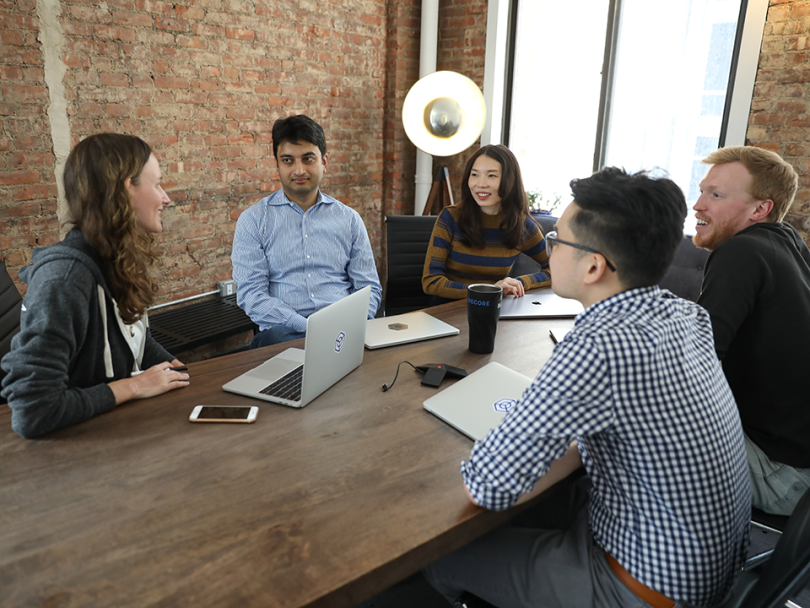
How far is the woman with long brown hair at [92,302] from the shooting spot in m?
1.24

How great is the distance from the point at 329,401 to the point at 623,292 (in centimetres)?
72

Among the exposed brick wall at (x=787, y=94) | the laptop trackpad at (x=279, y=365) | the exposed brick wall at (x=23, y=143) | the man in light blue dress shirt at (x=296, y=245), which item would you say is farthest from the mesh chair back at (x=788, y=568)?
the exposed brick wall at (x=23, y=143)

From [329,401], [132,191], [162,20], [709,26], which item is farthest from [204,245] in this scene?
[709,26]

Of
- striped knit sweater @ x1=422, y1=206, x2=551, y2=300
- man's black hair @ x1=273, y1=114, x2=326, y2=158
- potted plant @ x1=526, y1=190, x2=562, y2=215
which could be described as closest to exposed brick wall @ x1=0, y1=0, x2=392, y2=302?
man's black hair @ x1=273, y1=114, x2=326, y2=158

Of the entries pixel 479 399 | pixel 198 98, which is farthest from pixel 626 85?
pixel 479 399

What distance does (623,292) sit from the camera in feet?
3.70

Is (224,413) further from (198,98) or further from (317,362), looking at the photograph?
(198,98)

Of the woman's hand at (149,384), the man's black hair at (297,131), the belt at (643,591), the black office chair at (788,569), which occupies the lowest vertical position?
the belt at (643,591)

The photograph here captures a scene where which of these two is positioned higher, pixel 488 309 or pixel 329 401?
pixel 488 309

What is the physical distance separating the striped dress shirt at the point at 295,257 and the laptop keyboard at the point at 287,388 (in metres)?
0.93

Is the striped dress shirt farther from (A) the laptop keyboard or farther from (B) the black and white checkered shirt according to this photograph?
(B) the black and white checkered shirt

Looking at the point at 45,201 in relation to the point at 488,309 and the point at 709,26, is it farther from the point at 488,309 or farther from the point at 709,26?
the point at 709,26

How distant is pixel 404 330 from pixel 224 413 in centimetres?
72

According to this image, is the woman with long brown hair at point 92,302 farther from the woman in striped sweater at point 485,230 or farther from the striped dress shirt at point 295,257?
the woman in striped sweater at point 485,230
